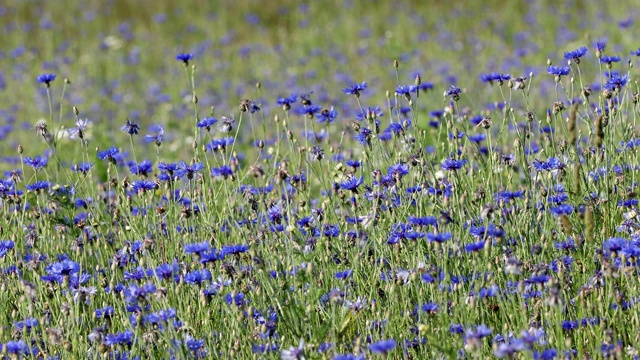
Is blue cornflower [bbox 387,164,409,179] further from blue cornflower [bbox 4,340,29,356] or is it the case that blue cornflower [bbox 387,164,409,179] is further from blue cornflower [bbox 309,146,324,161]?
blue cornflower [bbox 4,340,29,356]

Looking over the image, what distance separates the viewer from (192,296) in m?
2.99

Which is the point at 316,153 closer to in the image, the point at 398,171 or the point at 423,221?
the point at 398,171

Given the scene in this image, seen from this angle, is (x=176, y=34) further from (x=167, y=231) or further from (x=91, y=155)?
(x=167, y=231)

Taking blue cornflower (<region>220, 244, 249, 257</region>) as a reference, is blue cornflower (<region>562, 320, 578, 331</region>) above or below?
below

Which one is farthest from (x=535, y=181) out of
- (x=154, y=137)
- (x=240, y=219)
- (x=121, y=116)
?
(x=121, y=116)

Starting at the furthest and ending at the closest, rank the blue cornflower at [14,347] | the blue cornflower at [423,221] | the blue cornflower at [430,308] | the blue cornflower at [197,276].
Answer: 1. the blue cornflower at [423,221]
2. the blue cornflower at [197,276]
3. the blue cornflower at [430,308]
4. the blue cornflower at [14,347]

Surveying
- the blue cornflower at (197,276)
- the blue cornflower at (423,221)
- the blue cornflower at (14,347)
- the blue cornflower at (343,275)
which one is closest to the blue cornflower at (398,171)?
the blue cornflower at (423,221)

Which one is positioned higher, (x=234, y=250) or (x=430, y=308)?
(x=234, y=250)

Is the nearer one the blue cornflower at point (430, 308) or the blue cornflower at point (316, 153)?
the blue cornflower at point (430, 308)

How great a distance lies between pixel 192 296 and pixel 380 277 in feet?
2.03

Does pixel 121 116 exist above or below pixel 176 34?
below

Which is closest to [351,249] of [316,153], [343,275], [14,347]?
[343,275]

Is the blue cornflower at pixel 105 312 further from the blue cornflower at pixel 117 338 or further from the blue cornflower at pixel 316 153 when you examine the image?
the blue cornflower at pixel 316 153

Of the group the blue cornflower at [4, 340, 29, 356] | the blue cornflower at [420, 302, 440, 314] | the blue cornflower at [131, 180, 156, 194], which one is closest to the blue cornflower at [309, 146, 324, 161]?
the blue cornflower at [131, 180, 156, 194]
